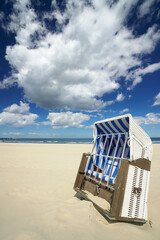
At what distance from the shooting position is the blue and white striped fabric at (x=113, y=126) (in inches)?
161

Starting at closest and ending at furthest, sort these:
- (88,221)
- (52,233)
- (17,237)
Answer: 1. (17,237)
2. (52,233)
3. (88,221)

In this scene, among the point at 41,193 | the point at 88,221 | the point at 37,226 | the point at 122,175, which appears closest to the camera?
the point at 37,226

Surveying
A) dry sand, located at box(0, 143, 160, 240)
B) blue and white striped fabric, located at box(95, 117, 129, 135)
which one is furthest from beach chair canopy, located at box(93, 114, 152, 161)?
dry sand, located at box(0, 143, 160, 240)

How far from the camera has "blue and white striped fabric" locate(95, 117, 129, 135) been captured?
4080 millimetres

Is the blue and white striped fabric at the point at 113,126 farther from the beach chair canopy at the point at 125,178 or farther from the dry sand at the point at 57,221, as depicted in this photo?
the dry sand at the point at 57,221

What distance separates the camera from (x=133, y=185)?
3.01 metres

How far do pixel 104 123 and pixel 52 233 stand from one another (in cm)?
337

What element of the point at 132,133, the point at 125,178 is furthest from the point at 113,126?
the point at 125,178

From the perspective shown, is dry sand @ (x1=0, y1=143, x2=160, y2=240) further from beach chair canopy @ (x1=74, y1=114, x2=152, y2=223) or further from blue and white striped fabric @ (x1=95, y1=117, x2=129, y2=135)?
blue and white striped fabric @ (x1=95, y1=117, x2=129, y2=135)

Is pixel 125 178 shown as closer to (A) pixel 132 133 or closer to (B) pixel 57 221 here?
(A) pixel 132 133

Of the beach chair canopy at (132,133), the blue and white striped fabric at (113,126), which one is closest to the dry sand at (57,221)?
the beach chair canopy at (132,133)

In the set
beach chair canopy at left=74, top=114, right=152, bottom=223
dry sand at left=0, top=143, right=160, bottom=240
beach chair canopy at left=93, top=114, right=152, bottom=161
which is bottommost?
dry sand at left=0, top=143, right=160, bottom=240

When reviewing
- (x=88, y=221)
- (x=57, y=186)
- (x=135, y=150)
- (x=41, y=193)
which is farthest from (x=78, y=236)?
(x=57, y=186)

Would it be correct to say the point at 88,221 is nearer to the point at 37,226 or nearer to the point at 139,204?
the point at 37,226
